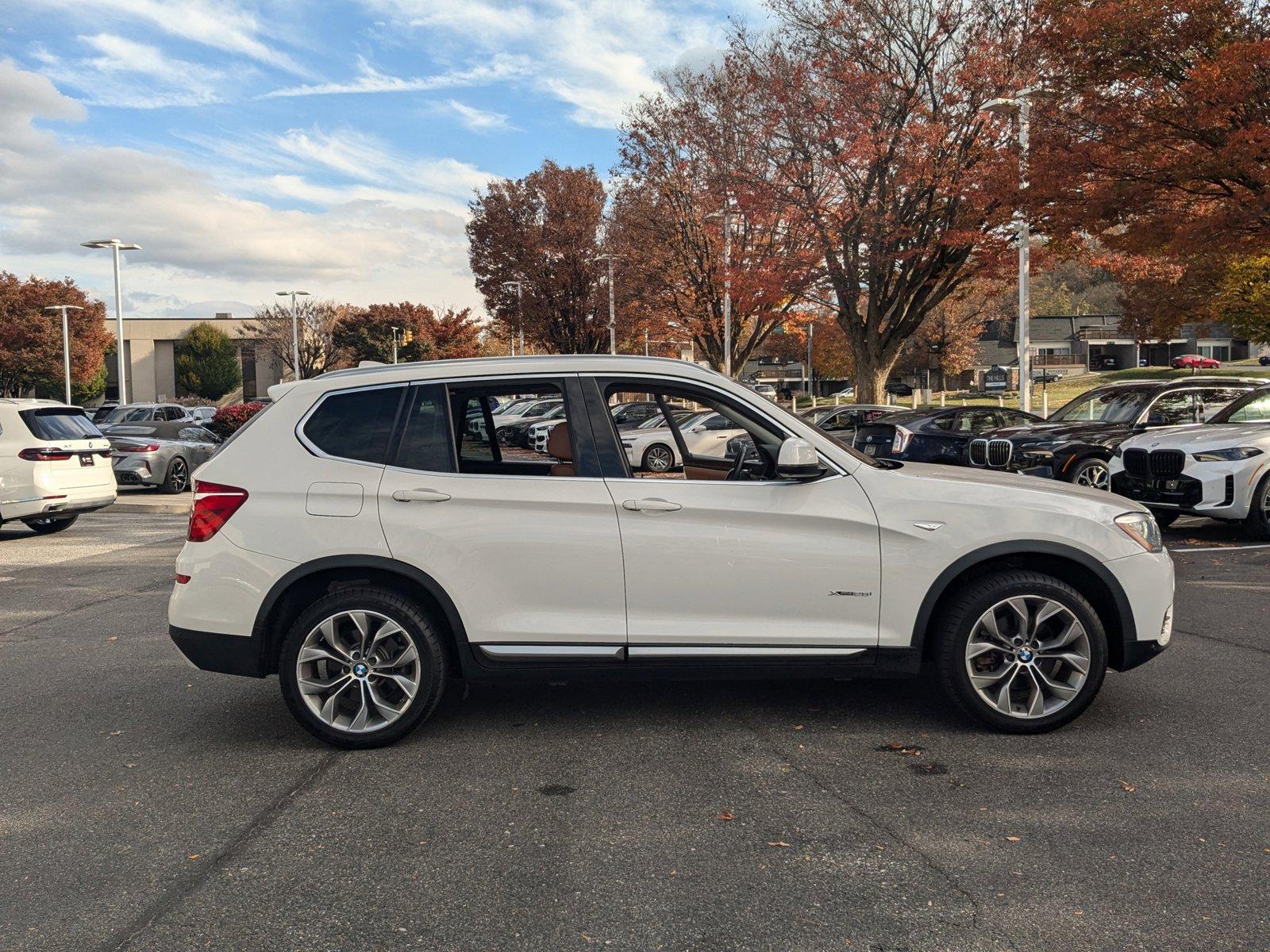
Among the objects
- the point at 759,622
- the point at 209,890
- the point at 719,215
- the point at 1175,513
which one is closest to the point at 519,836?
the point at 209,890

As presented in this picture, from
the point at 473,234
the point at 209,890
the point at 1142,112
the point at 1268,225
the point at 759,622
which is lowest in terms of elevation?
the point at 209,890

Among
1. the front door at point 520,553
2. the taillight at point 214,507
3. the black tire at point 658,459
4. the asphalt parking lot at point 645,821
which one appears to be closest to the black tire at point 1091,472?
the asphalt parking lot at point 645,821

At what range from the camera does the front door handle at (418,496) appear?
4766 mm

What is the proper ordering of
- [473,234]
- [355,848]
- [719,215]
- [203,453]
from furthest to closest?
[473,234], [719,215], [203,453], [355,848]

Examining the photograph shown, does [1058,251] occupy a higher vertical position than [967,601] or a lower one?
higher

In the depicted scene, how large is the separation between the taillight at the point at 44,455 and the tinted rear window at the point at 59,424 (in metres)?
0.17

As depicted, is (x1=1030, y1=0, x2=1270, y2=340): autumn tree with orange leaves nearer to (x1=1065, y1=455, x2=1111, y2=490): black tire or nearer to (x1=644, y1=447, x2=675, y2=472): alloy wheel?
(x1=1065, y1=455, x2=1111, y2=490): black tire

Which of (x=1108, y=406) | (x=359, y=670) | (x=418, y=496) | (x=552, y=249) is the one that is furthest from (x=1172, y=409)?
(x=552, y=249)

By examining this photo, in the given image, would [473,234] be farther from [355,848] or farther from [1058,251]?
[355,848]

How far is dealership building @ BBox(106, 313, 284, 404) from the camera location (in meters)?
80.8

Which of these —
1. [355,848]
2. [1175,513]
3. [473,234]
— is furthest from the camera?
[473,234]

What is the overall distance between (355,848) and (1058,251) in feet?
69.1

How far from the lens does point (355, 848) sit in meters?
3.78

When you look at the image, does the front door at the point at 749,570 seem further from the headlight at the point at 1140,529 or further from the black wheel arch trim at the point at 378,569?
A: the headlight at the point at 1140,529
